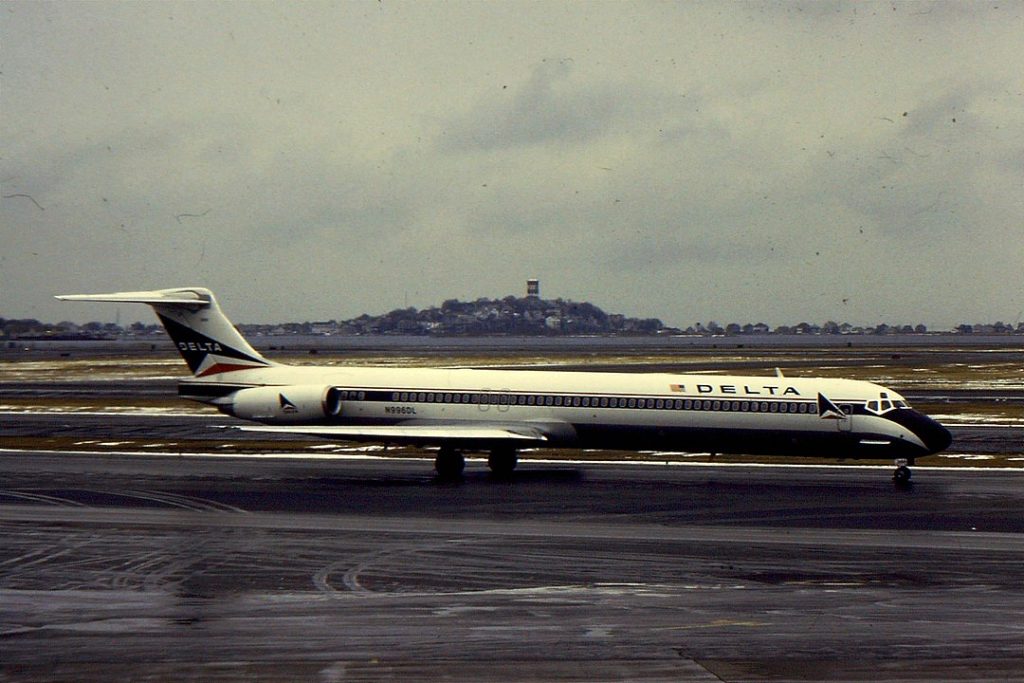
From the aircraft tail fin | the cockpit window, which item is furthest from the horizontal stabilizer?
the cockpit window

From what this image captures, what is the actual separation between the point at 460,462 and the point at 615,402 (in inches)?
183

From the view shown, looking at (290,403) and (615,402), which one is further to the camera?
(290,403)

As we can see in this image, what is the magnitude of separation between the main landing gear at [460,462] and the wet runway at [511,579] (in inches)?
51.1

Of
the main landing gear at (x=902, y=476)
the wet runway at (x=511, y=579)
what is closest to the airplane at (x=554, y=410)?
the main landing gear at (x=902, y=476)

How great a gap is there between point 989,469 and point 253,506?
21.0m

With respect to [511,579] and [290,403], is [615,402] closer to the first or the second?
[290,403]

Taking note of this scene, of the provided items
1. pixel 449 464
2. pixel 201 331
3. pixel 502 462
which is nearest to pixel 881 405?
pixel 502 462

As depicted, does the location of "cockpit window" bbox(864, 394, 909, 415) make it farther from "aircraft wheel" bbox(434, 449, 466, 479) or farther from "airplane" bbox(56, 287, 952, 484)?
"aircraft wheel" bbox(434, 449, 466, 479)

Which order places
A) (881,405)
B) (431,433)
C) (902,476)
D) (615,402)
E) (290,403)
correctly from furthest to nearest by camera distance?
(290,403) → (615,402) → (431,433) → (881,405) → (902,476)

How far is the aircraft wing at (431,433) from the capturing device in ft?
107

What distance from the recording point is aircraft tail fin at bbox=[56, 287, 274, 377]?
37.0m

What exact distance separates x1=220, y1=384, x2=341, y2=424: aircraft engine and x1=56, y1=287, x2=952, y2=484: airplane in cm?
3

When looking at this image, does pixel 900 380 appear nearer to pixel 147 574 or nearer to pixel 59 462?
pixel 59 462

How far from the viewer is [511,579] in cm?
1909
